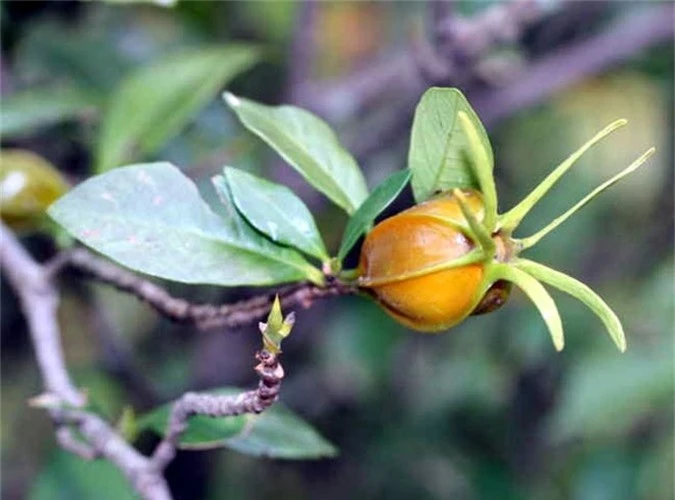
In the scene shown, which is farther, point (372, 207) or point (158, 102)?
point (158, 102)

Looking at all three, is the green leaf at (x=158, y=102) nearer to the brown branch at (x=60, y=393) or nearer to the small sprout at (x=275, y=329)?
the brown branch at (x=60, y=393)

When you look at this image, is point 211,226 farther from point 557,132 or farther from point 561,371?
point 557,132

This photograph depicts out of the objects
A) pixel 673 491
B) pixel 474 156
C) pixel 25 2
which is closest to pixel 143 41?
pixel 25 2

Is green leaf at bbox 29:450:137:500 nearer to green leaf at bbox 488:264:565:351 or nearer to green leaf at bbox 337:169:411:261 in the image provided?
green leaf at bbox 337:169:411:261

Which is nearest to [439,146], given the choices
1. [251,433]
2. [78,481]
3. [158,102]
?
[251,433]

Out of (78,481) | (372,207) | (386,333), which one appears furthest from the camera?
(386,333)

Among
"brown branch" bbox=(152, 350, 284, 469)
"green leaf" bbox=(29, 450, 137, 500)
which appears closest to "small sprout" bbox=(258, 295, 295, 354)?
"brown branch" bbox=(152, 350, 284, 469)

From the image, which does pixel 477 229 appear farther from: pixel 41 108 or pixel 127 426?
pixel 41 108

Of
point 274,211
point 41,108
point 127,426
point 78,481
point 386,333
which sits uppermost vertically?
point 274,211
